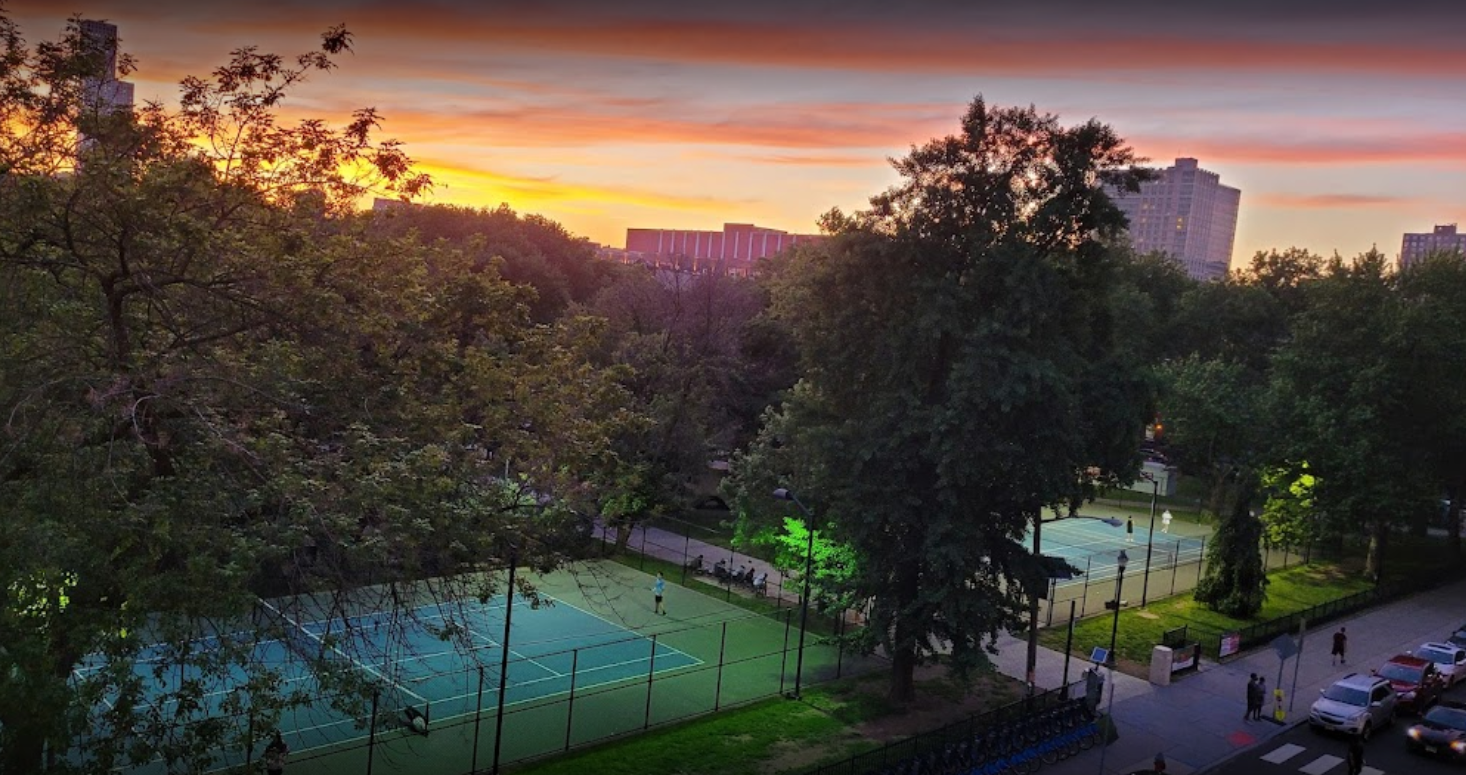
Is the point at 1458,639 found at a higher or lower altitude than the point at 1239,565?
lower

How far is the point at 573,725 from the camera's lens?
26.2 metres

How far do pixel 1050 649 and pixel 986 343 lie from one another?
49.2ft

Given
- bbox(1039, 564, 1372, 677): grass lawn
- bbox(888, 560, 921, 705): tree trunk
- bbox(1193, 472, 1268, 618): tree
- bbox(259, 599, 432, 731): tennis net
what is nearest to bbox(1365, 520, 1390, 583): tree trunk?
bbox(1039, 564, 1372, 677): grass lawn

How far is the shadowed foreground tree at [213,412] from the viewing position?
1241 centimetres

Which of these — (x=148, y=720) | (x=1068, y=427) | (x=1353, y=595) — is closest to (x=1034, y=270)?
(x=1068, y=427)

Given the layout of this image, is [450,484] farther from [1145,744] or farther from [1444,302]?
[1444,302]

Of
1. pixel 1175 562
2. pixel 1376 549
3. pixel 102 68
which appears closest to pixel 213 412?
pixel 102 68

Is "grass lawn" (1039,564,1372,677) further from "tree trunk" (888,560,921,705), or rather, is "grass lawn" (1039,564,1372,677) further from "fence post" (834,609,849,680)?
"tree trunk" (888,560,921,705)

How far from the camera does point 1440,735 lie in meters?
27.0

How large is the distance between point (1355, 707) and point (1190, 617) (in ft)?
38.4

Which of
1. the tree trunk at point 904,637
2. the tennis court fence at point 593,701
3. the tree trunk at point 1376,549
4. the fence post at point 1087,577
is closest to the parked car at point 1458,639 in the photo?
the tree trunk at point 1376,549

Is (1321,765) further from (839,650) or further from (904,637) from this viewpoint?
(839,650)

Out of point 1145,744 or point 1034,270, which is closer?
point 1034,270

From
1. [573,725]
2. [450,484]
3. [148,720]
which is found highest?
[450,484]
